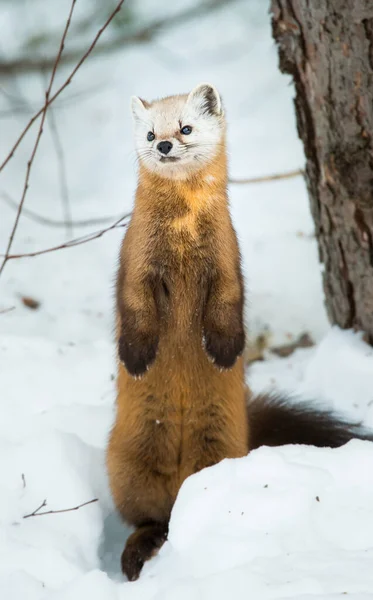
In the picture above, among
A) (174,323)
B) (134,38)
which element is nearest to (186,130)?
(174,323)

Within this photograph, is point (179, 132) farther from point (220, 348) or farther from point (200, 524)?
point (200, 524)

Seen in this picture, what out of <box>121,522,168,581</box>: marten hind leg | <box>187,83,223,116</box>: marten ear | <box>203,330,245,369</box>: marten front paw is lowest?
<box>121,522,168,581</box>: marten hind leg

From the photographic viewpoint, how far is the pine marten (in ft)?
9.39

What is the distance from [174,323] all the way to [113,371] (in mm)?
1160

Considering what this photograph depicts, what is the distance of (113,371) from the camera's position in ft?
13.3

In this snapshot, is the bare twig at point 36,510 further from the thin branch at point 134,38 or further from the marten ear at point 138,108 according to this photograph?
the thin branch at point 134,38

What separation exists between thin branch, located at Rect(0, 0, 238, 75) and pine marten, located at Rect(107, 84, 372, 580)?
3.24 m

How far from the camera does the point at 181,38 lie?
22.7 ft

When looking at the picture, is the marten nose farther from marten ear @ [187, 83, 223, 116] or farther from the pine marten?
marten ear @ [187, 83, 223, 116]

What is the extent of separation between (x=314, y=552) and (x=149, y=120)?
Answer: 142 centimetres

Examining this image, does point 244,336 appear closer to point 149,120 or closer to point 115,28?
point 149,120

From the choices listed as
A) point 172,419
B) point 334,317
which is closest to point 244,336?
point 172,419

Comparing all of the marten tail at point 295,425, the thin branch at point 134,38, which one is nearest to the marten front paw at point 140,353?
the marten tail at point 295,425

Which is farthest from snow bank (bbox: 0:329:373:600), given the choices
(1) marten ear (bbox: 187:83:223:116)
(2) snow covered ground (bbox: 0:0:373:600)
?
(1) marten ear (bbox: 187:83:223:116)
